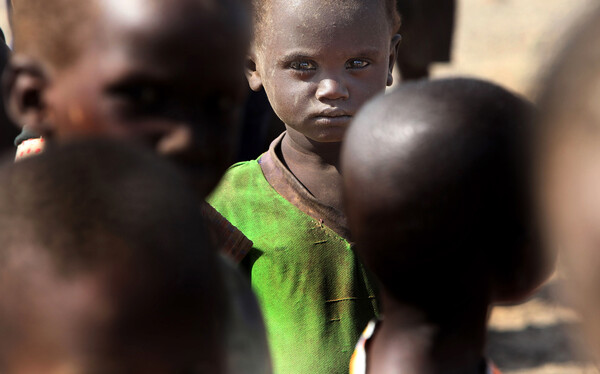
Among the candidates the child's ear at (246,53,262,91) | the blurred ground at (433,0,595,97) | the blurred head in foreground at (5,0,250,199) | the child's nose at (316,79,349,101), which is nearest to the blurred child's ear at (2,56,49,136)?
the blurred head in foreground at (5,0,250,199)

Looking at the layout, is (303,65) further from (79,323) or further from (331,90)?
(79,323)

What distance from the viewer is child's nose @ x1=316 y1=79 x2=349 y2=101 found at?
237 centimetres

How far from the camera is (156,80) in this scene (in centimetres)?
138

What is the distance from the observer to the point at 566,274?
0.94m

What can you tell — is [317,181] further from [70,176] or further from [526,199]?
[70,176]

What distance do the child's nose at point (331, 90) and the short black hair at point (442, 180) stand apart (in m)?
0.82

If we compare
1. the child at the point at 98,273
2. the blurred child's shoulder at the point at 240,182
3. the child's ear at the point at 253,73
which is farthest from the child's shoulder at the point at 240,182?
the child at the point at 98,273

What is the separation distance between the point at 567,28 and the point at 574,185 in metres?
0.22

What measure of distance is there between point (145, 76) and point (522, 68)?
408 inches

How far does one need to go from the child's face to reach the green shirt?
274mm

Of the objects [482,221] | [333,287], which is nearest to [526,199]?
[482,221]

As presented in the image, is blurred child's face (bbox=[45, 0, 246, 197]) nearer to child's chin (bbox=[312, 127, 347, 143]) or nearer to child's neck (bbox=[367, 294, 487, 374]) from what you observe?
child's neck (bbox=[367, 294, 487, 374])

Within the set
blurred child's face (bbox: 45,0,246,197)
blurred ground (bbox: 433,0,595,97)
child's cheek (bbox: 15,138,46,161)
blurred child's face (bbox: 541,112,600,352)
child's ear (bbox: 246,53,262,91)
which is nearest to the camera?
blurred child's face (bbox: 541,112,600,352)

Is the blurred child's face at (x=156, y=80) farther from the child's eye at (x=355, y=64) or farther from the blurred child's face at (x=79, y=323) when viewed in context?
the child's eye at (x=355, y=64)
